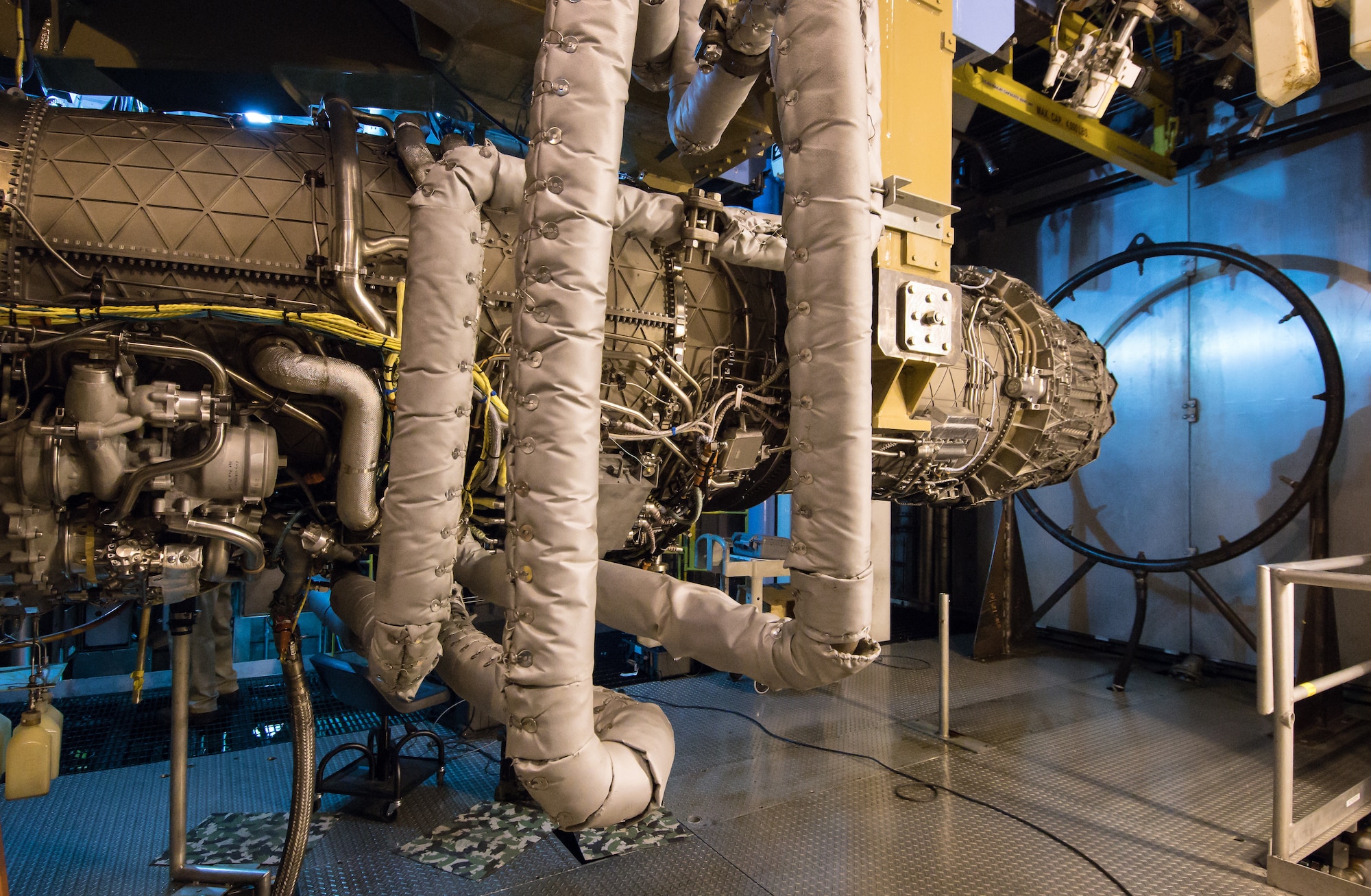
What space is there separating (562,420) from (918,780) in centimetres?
325

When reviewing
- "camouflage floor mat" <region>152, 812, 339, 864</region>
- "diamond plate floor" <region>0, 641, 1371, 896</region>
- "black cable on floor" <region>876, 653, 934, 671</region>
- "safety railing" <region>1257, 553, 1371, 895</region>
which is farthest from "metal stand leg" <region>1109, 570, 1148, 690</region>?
"camouflage floor mat" <region>152, 812, 339, 864</region>

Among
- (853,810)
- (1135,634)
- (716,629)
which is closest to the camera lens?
(716,629)

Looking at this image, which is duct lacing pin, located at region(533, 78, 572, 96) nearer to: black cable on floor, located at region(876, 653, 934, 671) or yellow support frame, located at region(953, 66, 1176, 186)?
yellow support frame, located at region(953, 66, 1176, 186)

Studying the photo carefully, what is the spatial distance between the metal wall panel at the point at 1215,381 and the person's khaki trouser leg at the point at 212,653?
20.7 ft

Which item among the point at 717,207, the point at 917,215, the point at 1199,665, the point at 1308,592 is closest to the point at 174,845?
the point at 717,207

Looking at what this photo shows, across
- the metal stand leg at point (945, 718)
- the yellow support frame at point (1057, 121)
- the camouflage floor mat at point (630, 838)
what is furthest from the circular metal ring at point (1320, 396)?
the camouflage floor mat at point (630, 838)

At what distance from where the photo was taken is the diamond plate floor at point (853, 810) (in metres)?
2.72

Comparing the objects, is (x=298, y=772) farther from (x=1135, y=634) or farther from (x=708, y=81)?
(x=1135, y=634)

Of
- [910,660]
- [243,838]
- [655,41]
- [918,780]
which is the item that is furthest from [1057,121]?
[243,838]

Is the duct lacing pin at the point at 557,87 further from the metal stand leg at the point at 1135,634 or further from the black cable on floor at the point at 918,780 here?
the metal stand leg at the point at 1135,634

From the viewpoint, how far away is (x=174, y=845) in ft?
7.84

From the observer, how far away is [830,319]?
52.4 inches

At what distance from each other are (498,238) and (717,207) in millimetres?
1004

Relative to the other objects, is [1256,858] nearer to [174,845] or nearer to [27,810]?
[174,845]
